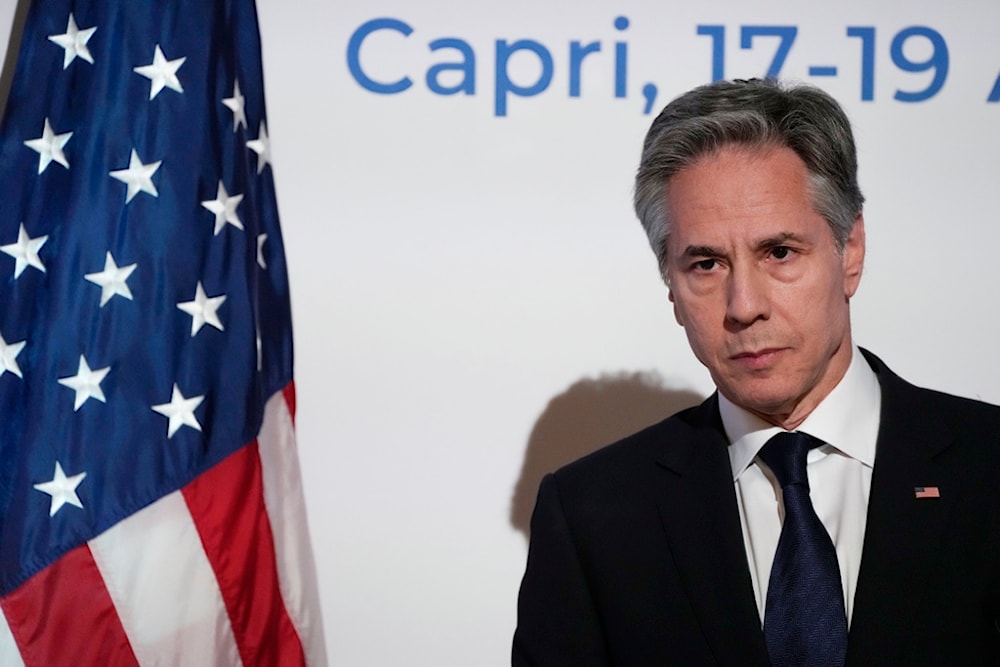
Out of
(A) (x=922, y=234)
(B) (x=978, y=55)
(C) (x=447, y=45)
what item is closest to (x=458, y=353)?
(C) (x=447, y=45)

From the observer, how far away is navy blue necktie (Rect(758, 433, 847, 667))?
1.62 metres

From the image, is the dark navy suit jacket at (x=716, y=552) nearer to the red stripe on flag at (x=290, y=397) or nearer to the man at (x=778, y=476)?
the man at (x=778, y=476)

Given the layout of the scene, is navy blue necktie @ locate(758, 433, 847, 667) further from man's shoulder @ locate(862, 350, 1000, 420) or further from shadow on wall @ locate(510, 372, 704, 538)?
shadow on wall @ locate(510, 372, 704, 538)

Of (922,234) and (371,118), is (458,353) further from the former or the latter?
(922,234)

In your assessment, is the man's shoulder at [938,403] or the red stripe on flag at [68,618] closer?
the man's shoulder at [938,403]

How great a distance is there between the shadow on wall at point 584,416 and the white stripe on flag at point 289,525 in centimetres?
44

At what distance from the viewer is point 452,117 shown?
8.37 ft

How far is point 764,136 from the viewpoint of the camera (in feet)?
5.75

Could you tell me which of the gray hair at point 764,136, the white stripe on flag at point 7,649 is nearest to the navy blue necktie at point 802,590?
the gray hair at point 764,136

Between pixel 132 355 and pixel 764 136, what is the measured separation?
3.85 ft

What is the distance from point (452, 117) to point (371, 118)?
6.7 inches

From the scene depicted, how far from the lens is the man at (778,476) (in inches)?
64.2

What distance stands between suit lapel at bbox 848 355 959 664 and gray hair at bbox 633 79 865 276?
0.29 m

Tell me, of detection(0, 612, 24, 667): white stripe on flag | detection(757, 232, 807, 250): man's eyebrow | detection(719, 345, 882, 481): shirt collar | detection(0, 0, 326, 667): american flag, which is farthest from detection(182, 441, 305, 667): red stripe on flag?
detection(757, 232, 807, 250): man's eyebrow
